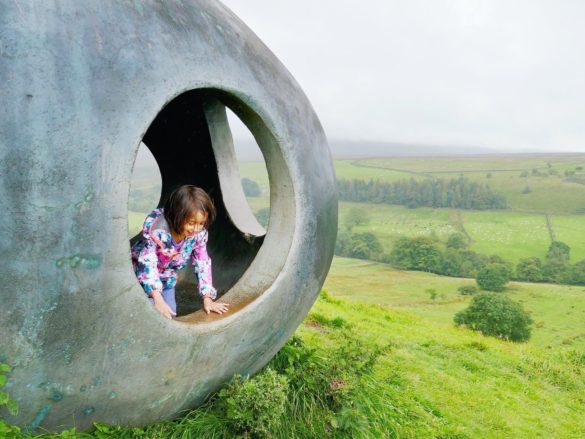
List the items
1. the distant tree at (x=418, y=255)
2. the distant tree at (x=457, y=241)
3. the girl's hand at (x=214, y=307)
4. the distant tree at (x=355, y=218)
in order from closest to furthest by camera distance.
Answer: the girl's hand at (x=214, y=307)
the distant tree at (x=418, y=255)
the distant tree at (x=457, y=241)
the distant tree at (x=355, y=218)

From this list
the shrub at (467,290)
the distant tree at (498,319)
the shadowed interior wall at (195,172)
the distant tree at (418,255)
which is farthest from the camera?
the distant tree at (418,255)

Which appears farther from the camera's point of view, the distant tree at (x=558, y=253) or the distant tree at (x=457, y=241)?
the distant tree at (x=457, y=241)

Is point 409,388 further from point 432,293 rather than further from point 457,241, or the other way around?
point 457,241

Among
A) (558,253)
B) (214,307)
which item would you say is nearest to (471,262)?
(558,253)

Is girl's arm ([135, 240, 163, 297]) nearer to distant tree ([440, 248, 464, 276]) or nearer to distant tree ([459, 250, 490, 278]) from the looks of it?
distant tree ([459, 250, 490, 278])

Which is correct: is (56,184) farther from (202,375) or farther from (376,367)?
(376,367)

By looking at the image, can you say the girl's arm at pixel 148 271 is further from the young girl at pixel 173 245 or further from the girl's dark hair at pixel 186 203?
the girl's dark hair at pixel 186 203

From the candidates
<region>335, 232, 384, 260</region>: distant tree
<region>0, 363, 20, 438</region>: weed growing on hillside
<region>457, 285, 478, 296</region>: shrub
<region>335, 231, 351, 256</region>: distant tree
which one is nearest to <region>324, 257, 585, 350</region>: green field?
<region>457, 285, 478, 296</region>: shrub

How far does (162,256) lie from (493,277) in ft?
168

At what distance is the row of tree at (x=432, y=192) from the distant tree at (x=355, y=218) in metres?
3.80

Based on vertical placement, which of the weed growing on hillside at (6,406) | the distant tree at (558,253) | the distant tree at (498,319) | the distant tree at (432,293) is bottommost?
the distant tree at (558,253)

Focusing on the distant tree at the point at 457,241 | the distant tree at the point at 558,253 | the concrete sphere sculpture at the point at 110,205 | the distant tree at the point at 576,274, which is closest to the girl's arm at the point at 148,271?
the concrete sphere sculpture at the point at 110,205

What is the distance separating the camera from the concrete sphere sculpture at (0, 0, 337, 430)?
109 inches

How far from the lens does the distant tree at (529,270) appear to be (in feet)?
190
